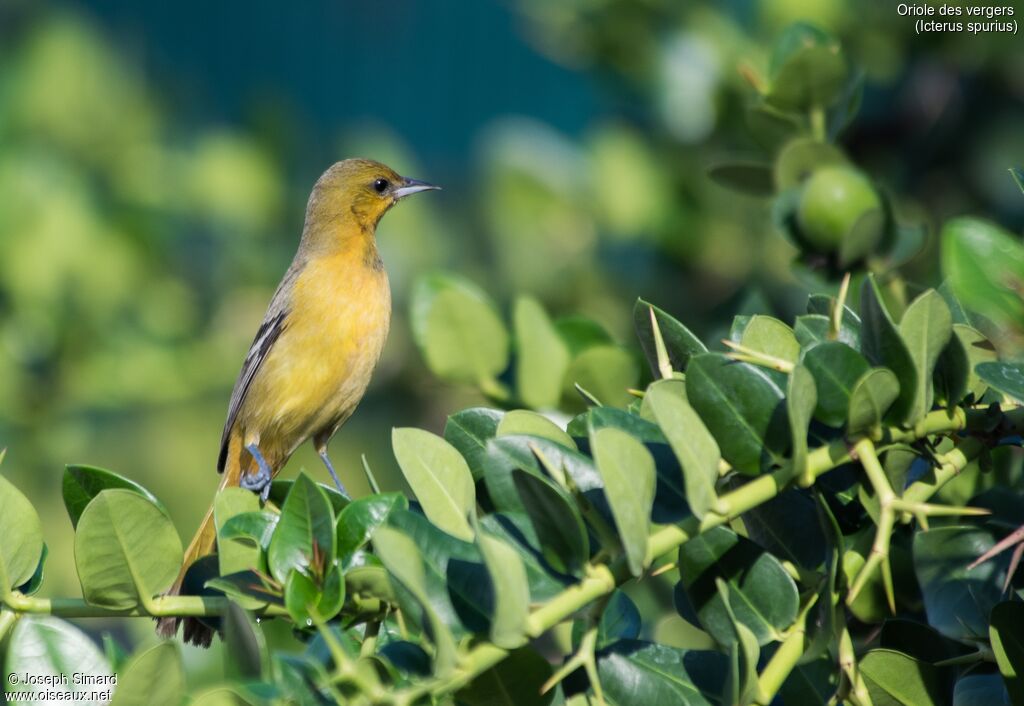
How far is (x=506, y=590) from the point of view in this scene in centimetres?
120

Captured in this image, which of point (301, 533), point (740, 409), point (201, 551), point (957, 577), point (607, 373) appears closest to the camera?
point (740, 409)

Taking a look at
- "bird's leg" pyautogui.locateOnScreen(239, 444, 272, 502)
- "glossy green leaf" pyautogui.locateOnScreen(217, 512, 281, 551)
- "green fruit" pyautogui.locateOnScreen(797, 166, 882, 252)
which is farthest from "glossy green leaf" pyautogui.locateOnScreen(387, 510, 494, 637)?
"bird's leg" pyautogui.locateOnScreen(239, 444, 272, 502)

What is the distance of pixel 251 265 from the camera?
4395 millimetres

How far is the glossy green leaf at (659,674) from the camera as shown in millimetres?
1438

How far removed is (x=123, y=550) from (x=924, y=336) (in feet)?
3.22

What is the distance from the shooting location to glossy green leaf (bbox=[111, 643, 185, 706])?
1.28m

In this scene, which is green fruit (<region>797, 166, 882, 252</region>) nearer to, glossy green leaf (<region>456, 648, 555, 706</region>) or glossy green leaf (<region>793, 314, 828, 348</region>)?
glossy green leaf (<region>793, 314, 828, 348</region>)

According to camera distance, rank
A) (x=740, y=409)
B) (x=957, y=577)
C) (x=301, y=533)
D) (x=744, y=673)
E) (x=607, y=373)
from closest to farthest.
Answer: (x=744, y=673) < (x=740, y=409) < (x=301, y=533) < (x=957, y=577) < (x=607, y=373)

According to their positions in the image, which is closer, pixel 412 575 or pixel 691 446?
pixel 412 575

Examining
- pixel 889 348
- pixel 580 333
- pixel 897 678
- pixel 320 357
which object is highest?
pixel 889 348

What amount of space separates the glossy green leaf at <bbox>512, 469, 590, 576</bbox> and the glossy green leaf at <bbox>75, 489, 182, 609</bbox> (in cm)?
47

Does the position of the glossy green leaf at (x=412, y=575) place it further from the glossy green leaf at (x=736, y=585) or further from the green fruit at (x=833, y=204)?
the green fruit at (x=833, y=204)

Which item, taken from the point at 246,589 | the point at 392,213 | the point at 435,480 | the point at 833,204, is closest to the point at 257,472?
the point at 392,213

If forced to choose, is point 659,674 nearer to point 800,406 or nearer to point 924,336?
point 800,406
